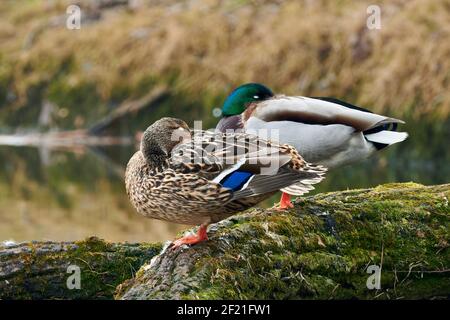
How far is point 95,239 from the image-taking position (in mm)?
4688

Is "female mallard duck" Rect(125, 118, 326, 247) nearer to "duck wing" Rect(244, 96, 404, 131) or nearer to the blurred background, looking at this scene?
"duck wing" Rect(244, 96, 404, 131)

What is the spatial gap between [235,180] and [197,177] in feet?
0.53

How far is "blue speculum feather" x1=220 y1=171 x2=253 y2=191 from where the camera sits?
404cm

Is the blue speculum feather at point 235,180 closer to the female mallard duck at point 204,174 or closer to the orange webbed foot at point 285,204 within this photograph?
the female mallard duck at point 204,174

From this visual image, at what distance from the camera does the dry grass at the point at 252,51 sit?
14734 mm

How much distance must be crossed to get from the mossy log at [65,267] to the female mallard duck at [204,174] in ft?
1.64

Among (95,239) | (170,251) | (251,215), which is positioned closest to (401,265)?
(251,215)

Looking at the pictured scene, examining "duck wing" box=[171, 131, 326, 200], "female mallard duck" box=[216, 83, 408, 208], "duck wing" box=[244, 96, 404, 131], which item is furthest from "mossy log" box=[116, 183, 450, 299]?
"duck wing" box=[244, 96, 404, 131]

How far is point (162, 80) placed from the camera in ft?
58.3

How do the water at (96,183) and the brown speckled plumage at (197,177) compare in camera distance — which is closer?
the brown speckled plumage at (197,177)

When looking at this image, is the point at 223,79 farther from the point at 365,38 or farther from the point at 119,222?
the point at 119,222

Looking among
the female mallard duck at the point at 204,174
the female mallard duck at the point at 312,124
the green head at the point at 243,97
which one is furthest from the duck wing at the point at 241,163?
the green head at the point at 243,97

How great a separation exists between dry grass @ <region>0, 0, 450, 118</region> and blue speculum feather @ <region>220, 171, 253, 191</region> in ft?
33.4
